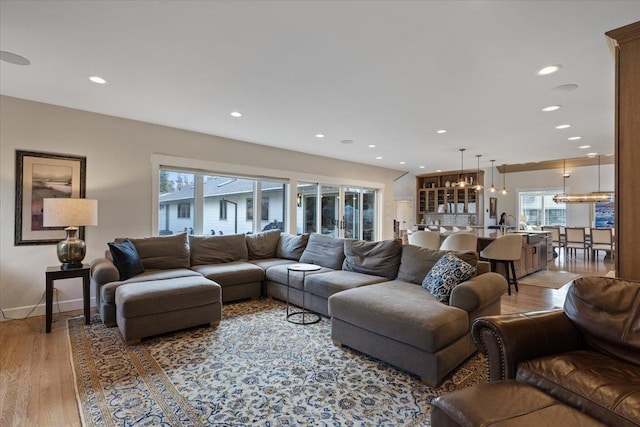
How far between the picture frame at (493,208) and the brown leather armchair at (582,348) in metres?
9.21

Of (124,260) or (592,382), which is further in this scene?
(124,260)

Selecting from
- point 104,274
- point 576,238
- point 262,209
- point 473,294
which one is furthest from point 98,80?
point 576,238

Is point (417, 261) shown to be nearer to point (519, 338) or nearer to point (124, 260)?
point (519, 338)

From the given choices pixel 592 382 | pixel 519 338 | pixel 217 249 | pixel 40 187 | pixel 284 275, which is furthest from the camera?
pixel 217 249

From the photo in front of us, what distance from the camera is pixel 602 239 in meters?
7.68

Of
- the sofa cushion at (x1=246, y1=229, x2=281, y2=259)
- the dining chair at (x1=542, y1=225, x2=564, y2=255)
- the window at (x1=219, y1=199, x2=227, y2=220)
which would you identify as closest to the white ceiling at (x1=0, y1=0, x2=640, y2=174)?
the window at (x1=219, y1=199, x2=227, y2=220)

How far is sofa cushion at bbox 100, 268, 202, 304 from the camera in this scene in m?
3.17

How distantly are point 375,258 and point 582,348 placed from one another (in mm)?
2122

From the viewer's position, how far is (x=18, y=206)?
3482mm

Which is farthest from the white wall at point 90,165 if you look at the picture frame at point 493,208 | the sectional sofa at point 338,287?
the picture frame at point 493,208

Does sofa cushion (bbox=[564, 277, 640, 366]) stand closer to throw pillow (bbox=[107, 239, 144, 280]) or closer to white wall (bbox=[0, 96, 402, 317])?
throw pillow (bbox=[107, 239, 144, 280])

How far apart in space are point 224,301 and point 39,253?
2.20 m

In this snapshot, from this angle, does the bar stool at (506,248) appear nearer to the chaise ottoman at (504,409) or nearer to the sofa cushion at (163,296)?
the chaise ottoman at (504,409)

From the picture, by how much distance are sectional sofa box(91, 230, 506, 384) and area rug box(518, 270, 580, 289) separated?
3.18 meters
